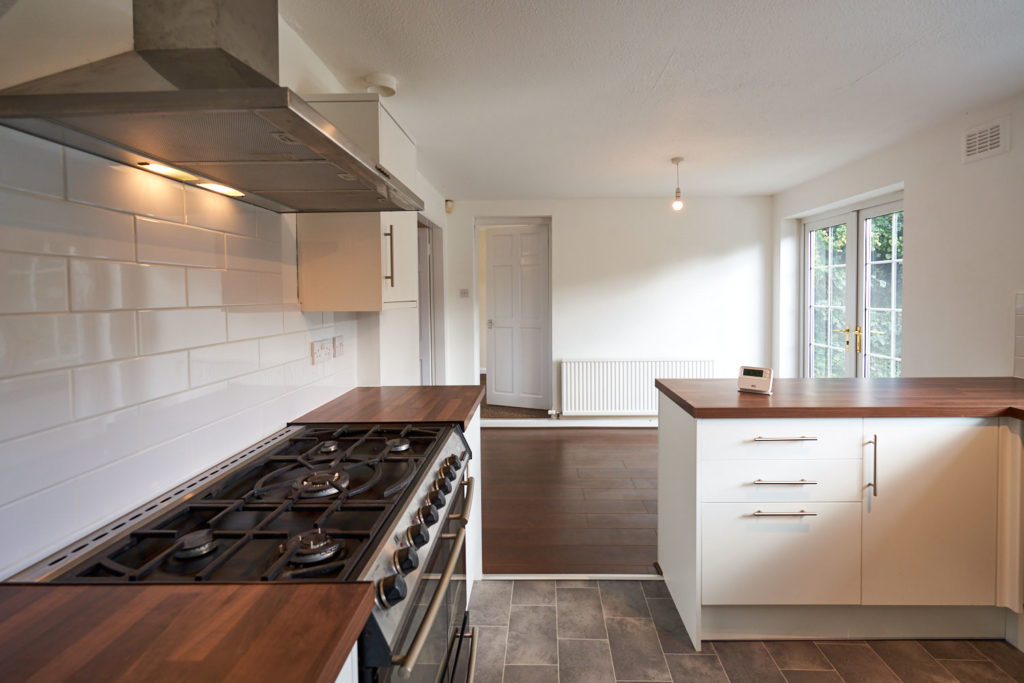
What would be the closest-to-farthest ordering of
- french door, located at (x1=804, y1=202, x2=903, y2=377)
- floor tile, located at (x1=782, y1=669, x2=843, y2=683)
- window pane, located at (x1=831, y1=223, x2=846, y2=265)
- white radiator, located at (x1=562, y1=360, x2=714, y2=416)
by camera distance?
floor tile, located at (x1=782, y1=669, x2=843, y2=683)
french door, located at (x1=804, y1=202, x2=903, y2=377)
window pane, located at (x1=831, y1=223, x2=846, y2=265)
white radiator, located at (x1=562, y1=360, x2=714, y2=416)

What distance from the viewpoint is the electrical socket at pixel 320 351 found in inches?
82.8

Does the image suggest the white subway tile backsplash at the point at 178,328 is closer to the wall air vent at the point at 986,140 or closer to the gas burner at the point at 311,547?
the gas burner at the point at 311,547

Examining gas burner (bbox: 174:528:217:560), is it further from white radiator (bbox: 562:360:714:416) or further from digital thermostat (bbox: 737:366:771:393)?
white radiator (bbox: 562:360:714:416)

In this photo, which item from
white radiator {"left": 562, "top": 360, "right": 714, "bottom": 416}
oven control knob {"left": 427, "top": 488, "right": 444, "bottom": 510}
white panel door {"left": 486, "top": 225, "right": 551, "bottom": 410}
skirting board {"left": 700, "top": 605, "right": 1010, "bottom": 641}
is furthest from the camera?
white panel door {"left": 486, "top": 225, "right": 551, "bottom": 410}

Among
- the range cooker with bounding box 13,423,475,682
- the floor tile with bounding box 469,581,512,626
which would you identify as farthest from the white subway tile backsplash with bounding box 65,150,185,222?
the floor tile with bounding box 469,581,512,626

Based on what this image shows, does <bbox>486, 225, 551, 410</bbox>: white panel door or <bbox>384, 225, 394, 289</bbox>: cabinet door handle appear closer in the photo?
<bbox>384, 225, 394, 289</bbox>: cabinet door handle

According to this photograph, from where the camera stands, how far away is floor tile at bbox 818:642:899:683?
1.86 meters

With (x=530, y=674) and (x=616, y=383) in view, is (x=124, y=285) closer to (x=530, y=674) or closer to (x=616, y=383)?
(x=530, y=674)

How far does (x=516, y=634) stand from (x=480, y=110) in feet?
8.40

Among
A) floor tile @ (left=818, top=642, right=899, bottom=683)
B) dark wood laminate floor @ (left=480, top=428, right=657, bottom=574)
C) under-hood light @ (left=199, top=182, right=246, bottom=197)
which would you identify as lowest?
floor tile @ (left=818, top=642, right=899, bottom=683)

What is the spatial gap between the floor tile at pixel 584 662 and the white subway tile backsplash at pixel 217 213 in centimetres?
185

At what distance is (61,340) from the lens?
100cm

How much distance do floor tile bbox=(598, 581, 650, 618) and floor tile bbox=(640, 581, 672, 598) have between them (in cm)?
2

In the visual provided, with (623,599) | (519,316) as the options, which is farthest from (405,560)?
(519,316)
